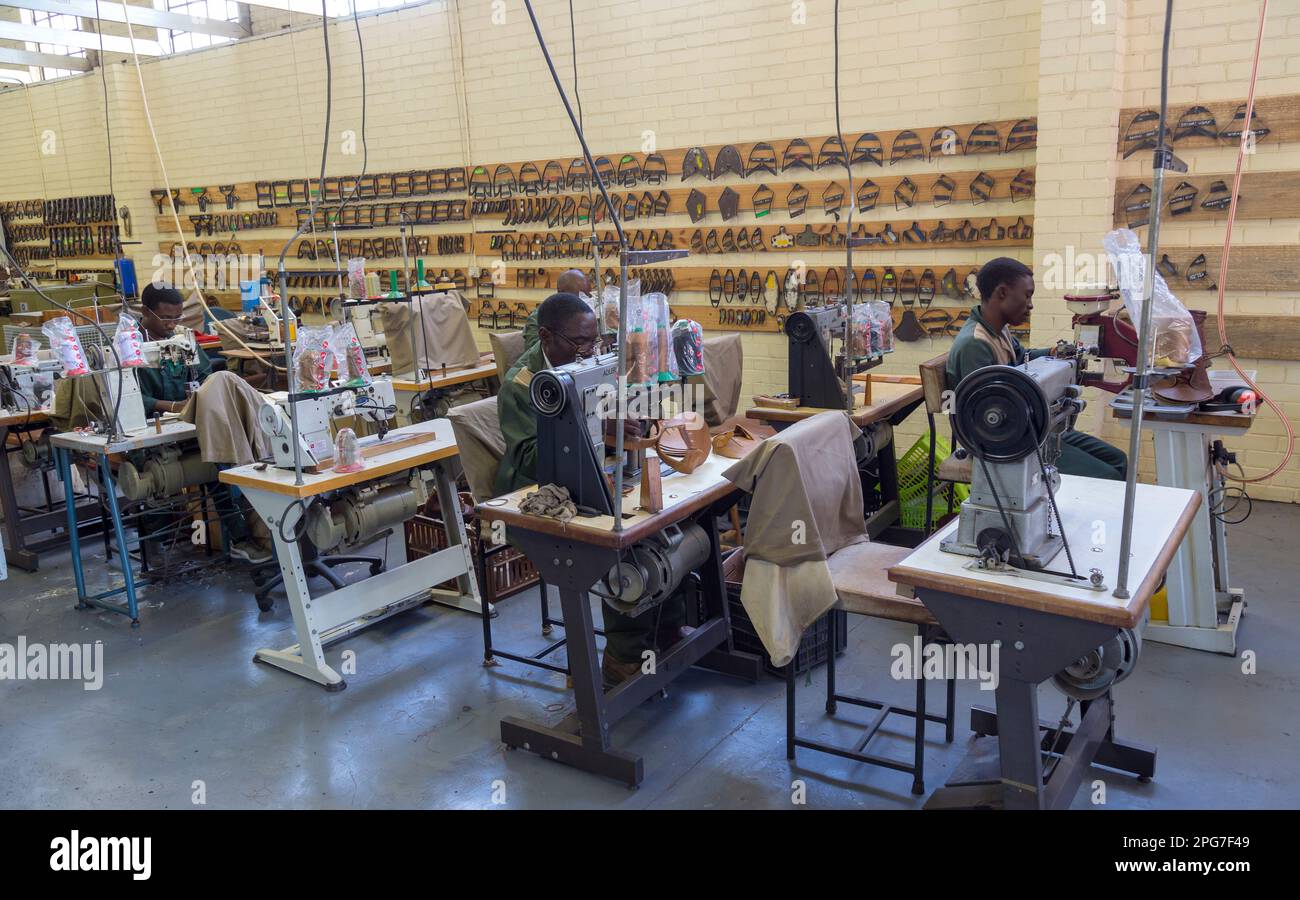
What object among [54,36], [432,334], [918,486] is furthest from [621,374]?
[54,36]

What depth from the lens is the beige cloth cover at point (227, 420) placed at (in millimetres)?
4246

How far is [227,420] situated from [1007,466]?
11.3 feet

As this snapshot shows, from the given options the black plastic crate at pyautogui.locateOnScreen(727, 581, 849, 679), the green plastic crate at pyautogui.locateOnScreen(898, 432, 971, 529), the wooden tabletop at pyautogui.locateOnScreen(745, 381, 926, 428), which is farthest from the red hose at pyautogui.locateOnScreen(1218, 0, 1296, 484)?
the black plastic crate at pyautogui.locateOnScreen(727, 581, 849, 679)

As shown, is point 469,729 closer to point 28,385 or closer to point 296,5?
point 28,385

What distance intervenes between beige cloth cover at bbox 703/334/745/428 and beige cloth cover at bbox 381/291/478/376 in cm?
193

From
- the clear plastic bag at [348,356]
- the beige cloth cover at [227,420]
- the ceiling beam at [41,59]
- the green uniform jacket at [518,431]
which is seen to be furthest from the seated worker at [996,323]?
the ceiling beam at [41,59]

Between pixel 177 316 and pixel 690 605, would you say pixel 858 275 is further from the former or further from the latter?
pixel 177 316

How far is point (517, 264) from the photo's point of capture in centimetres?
780

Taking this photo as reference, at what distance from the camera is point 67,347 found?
4207 mm

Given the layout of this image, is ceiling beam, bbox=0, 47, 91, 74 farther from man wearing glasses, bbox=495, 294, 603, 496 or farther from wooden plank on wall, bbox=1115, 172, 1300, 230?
wooden plank on wall, bbox=1115, 172, 1300, 230

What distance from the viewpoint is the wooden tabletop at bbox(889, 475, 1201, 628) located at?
2.02 m

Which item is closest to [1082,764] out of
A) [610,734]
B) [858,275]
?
[610,734]

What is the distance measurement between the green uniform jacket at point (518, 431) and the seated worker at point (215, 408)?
148cm
